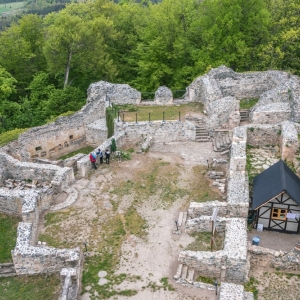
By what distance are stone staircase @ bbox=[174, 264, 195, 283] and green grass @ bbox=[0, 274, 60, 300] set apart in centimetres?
439

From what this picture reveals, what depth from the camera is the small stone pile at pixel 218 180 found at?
19.8m

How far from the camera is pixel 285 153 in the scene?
2036cm

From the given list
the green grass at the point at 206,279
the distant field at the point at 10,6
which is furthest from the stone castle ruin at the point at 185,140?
the distant field at the point at 10,6

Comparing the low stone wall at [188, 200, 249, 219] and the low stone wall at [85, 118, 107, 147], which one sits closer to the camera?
the low stone wall at [188, 200, 249, 219]

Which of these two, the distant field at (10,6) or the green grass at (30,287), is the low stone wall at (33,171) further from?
the distant field at (10,6)

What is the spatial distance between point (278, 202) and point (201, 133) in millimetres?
9801

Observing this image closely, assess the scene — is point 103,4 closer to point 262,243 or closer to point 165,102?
point 165,102

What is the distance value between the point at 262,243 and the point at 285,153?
5.99 m

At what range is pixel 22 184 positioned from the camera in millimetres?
20891

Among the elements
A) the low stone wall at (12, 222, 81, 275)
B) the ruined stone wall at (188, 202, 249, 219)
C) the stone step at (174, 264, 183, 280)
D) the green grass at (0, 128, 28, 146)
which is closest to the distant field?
the green grass at (0, 128, 28, 146)

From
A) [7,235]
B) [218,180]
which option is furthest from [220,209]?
[7,235]

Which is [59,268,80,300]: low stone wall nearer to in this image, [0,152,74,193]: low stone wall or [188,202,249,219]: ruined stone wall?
[188,202,249,219]: ruined stone wall

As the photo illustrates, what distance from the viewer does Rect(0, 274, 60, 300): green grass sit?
1382cm

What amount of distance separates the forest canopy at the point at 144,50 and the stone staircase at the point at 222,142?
1059 centimetres
